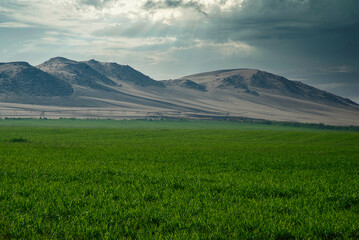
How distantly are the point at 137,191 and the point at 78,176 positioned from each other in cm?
419

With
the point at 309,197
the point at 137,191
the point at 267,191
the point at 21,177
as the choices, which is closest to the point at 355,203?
the point at 309,197

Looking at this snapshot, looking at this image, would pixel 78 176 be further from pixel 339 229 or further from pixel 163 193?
pixel 339 229

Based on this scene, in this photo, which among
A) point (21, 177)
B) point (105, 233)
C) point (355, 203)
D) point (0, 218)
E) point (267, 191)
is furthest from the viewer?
point (21, 177)

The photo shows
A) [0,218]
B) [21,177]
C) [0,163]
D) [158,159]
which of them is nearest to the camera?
[0,218]

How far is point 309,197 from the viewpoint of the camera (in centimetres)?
1138

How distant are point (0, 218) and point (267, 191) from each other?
350 inches

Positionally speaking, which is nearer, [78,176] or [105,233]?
[105,233]

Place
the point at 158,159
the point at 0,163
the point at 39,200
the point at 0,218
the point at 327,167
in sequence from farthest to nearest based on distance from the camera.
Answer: the point at 158,159 < the point at 327,167 < the point at 0,163 < the point at 39,200 < the point at 0,218

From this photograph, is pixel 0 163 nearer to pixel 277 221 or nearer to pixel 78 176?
pixel 78 176

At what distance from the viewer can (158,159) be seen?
74.6ft

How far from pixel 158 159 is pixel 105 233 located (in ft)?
49.2

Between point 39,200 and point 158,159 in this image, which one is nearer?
point 39,200

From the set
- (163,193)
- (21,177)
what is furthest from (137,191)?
(21,177)

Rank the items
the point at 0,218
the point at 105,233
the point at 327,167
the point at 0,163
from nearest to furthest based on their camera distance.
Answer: the point at 105,233, the point at 0,218, the point at 0,163, the point at 327,167
